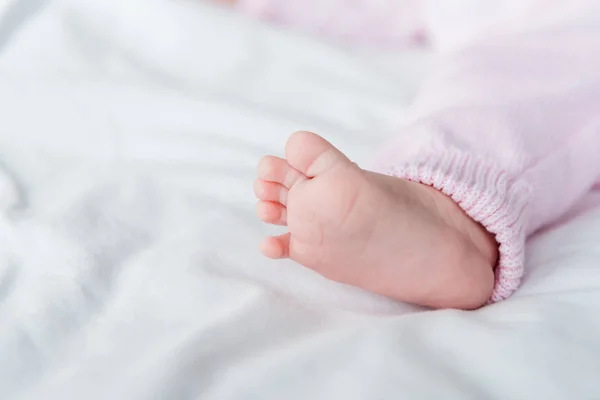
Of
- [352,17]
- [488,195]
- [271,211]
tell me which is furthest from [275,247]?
[352,17]

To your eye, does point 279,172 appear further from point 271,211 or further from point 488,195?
point 488,195

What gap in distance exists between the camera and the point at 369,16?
3.29 feet

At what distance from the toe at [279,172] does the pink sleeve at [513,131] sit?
0.09 metres

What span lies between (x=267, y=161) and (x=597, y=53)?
366 millimetres

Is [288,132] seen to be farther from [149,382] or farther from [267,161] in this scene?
[149,382]

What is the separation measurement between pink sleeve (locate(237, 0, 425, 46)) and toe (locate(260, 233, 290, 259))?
566mm

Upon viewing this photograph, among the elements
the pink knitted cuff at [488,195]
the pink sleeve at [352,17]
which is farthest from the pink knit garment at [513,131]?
the pink sleeve at [352,17]

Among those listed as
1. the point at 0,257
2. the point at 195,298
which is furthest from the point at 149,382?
the point at 0,257

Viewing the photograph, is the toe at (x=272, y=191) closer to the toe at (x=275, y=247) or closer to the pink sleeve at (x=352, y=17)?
the toe at (x=275, y=247)

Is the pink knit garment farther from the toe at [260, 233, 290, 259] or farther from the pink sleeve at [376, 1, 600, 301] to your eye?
the toe at [260, 233, 290, 259]

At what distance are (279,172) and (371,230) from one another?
85 millimetres

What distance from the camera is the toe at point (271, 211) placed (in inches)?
20.6

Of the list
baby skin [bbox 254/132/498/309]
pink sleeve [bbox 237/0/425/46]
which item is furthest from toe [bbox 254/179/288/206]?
pink sleeve [bbox 237/0/425/46]

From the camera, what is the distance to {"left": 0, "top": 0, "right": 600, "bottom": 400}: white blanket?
1.47ft
